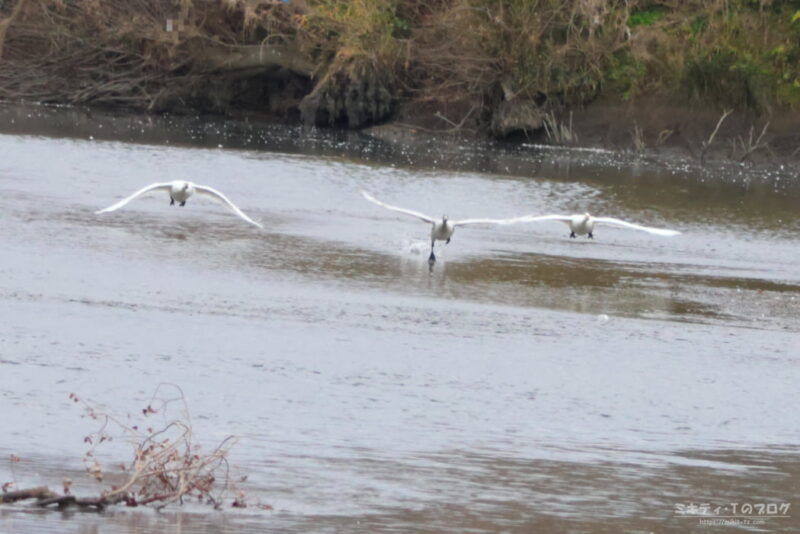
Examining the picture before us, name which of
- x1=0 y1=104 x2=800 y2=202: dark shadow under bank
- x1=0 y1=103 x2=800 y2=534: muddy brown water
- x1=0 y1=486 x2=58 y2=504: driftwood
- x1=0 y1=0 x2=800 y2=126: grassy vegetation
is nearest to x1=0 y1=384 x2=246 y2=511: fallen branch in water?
x1=0 y1=486 x2=58 y2=504: driftwood

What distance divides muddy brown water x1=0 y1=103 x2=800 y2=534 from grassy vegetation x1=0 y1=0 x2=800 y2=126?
1417 centimetres

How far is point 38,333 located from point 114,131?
2530cm

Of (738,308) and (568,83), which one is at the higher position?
(568,83)

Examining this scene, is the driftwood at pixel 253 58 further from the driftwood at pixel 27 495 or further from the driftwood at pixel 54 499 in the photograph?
the driftwood at pixel 27 495

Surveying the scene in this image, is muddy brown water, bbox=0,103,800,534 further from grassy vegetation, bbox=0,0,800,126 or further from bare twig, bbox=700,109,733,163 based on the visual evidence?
grassy vegetation, bbox=0,0,800,126

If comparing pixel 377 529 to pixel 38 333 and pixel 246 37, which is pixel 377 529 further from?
pixel 246 37

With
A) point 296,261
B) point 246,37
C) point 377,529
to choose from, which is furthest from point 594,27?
point 377,529

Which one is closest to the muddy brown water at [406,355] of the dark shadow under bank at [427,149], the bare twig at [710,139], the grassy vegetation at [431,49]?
the dark shadow under bank at [427,149]

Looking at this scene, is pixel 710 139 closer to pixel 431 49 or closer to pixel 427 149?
pixel 427 149

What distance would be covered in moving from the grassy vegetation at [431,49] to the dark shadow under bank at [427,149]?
3.75 ft

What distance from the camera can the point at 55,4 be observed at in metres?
45.1

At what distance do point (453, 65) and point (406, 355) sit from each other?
99.2ft

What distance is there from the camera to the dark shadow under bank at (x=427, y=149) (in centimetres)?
3506

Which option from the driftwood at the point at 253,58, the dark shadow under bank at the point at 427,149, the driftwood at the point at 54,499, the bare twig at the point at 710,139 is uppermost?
the driftwood at the point at 253,58
